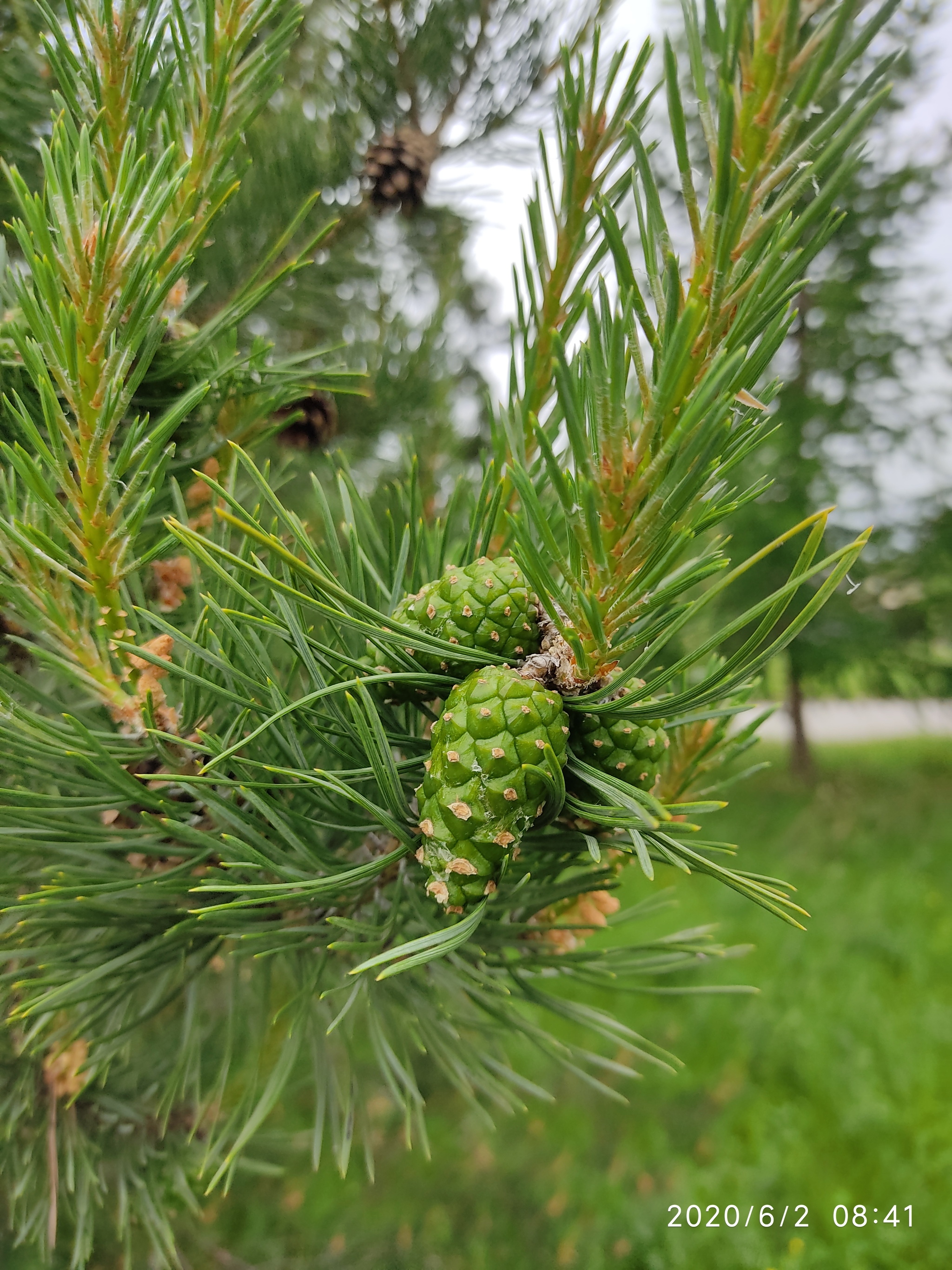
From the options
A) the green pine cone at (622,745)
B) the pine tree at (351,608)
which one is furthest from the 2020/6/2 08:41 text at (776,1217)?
the green pine cone at (622,745)

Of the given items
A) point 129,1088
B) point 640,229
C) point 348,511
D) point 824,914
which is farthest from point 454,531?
point 824,914

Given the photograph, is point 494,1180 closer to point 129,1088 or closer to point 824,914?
point 129,1088

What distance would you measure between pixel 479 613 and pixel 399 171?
598 millimetres

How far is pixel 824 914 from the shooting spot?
2500 mm

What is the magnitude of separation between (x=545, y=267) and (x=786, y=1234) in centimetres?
175

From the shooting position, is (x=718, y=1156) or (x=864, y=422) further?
(x=864, y=422)

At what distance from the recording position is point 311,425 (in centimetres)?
78

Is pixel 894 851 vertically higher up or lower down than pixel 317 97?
lower down

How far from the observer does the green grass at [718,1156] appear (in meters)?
1.28

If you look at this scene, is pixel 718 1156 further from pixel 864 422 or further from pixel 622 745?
pixel 864 422

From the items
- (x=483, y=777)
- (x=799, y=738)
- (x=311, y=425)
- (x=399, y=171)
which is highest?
(x=399, y=171)

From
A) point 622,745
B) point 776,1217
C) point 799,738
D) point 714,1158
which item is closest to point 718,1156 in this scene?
point 714,1158

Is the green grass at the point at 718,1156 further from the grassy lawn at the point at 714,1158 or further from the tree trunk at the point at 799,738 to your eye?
the tree trunk at the point at 799,738

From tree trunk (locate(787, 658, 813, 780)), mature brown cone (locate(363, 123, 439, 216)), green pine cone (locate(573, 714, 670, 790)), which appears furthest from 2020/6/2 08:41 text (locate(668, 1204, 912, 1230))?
tree trunk (locate(787, 658, 813, 780))
